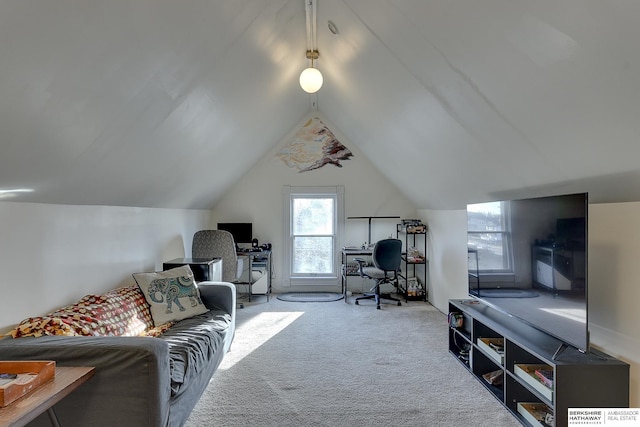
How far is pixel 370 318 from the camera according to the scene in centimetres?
454

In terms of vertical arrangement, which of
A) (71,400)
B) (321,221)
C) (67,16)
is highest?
(67,16)

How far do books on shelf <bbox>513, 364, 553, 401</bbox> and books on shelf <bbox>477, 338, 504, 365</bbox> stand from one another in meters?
0.16

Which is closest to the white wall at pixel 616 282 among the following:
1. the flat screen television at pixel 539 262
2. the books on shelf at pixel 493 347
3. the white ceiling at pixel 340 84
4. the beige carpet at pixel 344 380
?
the white ceiling at pixel 340 84

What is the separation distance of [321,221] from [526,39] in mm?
4652

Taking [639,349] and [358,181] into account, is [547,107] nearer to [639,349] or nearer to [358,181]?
[639,349]

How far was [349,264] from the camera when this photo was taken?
19.1 feet

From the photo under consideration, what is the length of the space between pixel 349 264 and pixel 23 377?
4.63m

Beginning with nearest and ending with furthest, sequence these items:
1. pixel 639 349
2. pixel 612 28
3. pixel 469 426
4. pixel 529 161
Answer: pixel 612 28
pixel 639 349
pixel 469 426
pixel 529 161

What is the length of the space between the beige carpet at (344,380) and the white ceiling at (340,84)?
1.54m

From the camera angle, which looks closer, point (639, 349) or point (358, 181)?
point (639, 349)

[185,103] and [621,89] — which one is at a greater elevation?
[185,103]

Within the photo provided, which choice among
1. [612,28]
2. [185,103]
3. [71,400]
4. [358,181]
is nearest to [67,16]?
[185,103]

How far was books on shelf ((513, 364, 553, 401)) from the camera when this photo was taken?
6.48 ft

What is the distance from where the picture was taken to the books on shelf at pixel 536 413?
2064mm
